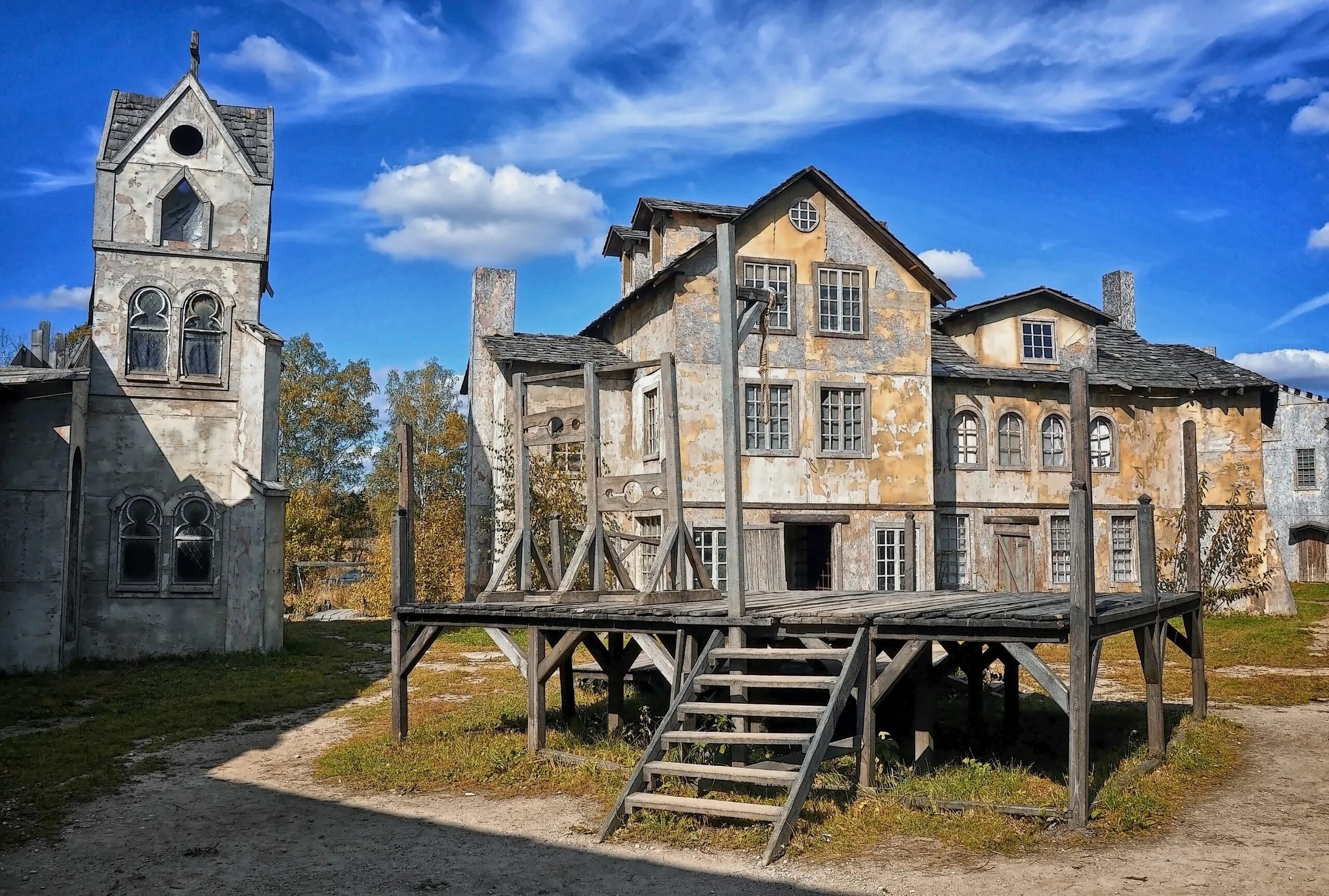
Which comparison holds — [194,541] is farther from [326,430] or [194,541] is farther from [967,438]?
[326,430]

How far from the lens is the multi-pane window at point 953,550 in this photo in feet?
84.8

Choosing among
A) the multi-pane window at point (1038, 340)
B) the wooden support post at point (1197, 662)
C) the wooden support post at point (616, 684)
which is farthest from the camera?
the multi-pane window at point (1038, 340)

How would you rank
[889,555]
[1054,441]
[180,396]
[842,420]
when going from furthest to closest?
[1054,441] < [889,555] < [842,420] < [180,396]

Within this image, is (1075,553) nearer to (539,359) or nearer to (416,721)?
(416,721)

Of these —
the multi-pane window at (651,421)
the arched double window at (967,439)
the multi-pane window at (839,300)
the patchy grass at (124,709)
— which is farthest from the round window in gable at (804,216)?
the patchy grass at (124,709)

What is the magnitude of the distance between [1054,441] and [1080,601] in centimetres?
2033

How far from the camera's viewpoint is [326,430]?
45219 mm

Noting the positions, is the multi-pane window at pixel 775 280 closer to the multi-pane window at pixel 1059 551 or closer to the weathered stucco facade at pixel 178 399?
the multi-pane window at pixel 1059 551

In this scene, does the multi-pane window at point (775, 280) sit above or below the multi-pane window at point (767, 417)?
Answer: above

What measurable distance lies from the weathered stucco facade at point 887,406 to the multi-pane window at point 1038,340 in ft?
0.21

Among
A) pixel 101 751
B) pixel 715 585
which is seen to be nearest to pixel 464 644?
pixel 715 585

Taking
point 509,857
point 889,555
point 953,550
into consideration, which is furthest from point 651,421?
point 509,857

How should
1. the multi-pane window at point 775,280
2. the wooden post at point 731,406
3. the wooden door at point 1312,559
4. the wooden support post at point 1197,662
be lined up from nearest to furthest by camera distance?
the wooden post at point 731,406, the wooden support post at point 1197,662, the multi-pane window at point 775,280, the wooden door at point 1312,559

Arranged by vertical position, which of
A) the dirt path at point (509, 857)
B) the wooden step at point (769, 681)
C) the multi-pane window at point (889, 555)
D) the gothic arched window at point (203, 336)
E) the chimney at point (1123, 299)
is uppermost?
the chimney at point (1123, 299)
